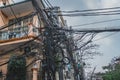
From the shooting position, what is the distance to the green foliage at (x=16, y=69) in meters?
12.1

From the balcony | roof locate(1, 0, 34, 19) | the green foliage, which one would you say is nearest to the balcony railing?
the balcony

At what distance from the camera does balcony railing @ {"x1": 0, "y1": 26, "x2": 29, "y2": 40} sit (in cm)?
1305

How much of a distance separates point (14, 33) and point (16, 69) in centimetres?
256

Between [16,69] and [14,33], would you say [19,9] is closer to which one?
[14,33]

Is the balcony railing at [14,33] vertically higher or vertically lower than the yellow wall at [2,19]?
lower

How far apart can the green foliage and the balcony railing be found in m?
1.69

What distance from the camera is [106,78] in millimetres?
23250

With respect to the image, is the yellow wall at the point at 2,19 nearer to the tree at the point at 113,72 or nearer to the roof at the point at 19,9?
the roof at the point at 19,9

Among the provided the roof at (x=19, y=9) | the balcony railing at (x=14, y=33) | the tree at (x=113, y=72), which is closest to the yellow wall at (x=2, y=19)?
the roof at (x=19, y=9)

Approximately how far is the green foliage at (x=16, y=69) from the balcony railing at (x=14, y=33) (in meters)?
1.69

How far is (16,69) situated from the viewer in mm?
12195

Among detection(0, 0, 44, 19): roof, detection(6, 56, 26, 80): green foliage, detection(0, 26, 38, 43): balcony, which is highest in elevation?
detection(0, 0, 44, 19): roof

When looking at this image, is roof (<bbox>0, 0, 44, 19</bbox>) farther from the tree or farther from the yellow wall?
the tree

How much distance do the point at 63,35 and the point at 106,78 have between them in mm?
15307
